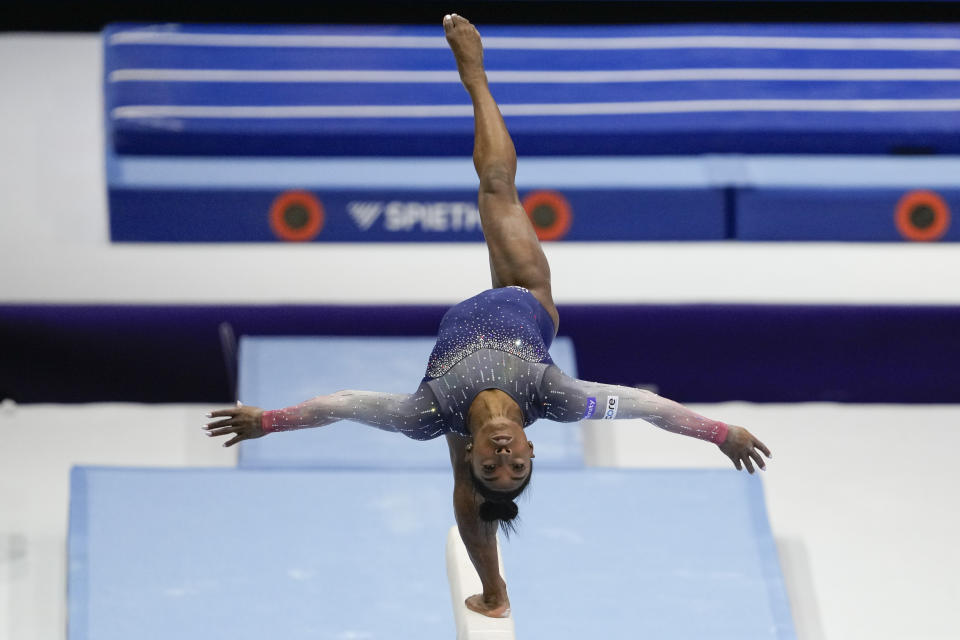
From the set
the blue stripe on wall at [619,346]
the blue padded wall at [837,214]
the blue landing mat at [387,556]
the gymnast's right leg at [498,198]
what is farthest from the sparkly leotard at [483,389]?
the blue padded wall at [837,214]

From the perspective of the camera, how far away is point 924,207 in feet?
18.5

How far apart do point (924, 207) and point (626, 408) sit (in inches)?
106

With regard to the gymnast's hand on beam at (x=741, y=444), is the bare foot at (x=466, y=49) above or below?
above

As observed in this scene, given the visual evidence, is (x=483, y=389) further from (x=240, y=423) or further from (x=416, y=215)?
(x=416, y=215)

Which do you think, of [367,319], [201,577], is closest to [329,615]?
[201,577]

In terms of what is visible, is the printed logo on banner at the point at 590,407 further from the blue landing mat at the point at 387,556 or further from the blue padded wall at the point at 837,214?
the blue padded wall at the point at 837,214

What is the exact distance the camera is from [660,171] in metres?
5.66

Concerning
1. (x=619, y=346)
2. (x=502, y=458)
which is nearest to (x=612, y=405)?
(x=502, y=458)

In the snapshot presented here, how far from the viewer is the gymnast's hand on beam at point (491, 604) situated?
3.58 m

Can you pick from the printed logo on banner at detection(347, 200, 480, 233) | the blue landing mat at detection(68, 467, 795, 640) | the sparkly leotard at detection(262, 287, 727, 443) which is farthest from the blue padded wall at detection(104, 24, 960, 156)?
the sparkly leotard at detection(262, 287, 727, 443)

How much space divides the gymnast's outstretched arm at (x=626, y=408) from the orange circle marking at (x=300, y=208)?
2.30m

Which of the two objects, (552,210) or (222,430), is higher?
(552,210)

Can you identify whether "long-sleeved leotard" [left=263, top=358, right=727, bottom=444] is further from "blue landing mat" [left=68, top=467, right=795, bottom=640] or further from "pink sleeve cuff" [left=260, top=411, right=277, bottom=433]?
"blue landing mat" [left=68, top=467, right=795, bottom=640]

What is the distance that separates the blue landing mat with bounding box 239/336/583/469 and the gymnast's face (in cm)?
170
